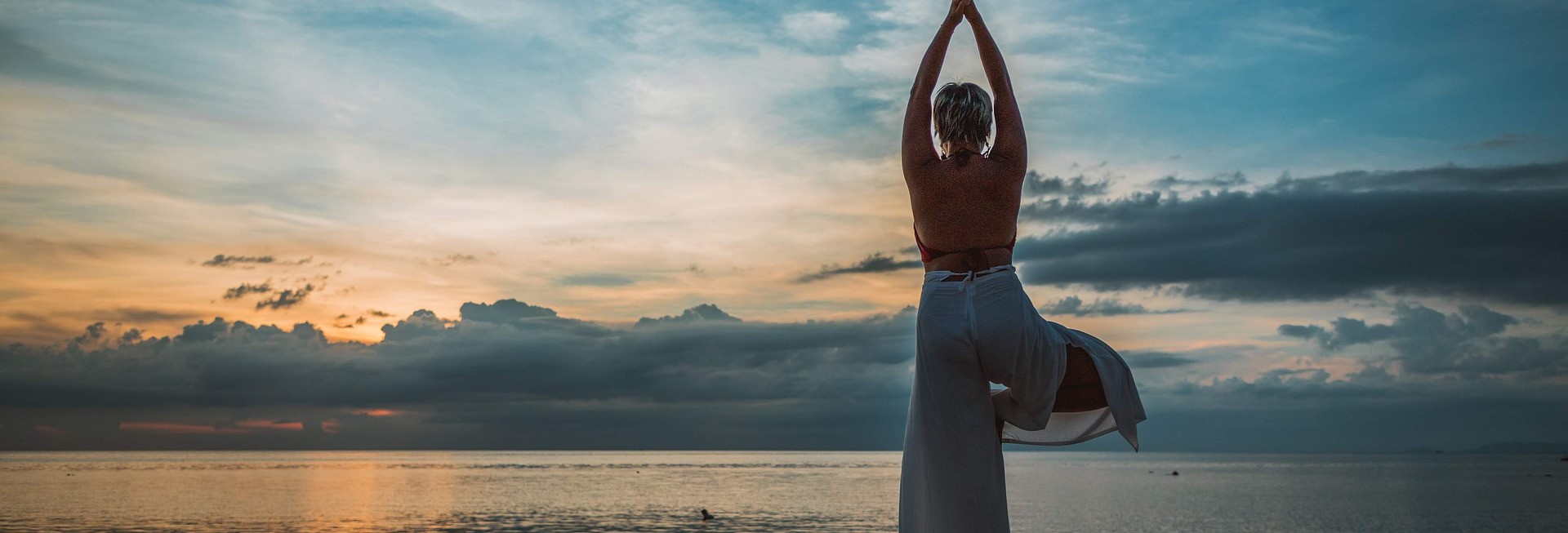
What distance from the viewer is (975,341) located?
374 centimetres

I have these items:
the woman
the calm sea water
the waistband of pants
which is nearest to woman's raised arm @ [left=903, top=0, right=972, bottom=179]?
the woman

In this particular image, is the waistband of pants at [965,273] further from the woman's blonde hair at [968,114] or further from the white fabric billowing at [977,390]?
the woman's blonde hair at [968,114]

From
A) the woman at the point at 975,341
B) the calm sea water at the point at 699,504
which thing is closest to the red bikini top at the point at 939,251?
the woman at the point at 975,341

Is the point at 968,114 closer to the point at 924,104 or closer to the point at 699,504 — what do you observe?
the point at 924,104

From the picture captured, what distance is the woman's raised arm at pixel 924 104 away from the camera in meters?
3.93

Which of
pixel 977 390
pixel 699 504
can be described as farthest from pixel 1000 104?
pixel 699 504

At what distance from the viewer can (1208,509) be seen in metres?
65.8

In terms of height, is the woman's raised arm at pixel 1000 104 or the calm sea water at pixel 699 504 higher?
the woman's raised arm at pixel 1000 104

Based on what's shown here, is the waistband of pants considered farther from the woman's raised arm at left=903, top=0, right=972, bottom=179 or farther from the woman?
the woman's raised arm at left=903, top=0, right=972, bottom=179

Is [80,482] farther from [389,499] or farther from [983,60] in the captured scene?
[983,60]

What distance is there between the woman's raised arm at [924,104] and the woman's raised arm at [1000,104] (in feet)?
0.32

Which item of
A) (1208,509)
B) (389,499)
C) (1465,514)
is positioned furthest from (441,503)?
(1465,514)

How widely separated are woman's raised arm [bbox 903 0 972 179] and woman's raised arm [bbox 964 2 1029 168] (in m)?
0.10

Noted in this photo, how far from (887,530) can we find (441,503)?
32643mm
